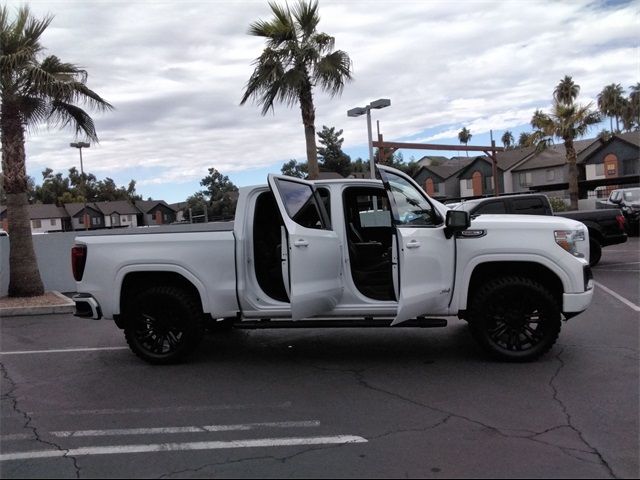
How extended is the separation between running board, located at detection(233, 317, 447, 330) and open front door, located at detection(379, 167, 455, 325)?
0.40 ft

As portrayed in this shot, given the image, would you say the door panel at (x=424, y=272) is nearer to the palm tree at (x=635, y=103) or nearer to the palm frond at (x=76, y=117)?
the palm frond at (x=76, y=117)

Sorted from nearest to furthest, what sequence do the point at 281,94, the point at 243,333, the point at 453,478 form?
the point at 453,478, the point at 243,333, the point at 281,94

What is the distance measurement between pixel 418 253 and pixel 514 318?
1.24 meters

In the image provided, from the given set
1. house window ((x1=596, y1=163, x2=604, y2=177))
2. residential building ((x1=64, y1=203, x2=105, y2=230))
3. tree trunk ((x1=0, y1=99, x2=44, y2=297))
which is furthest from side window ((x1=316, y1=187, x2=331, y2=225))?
residential building ((x1=64, y1=203, x2=105, y2=230))

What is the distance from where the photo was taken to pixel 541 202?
40.0 feet

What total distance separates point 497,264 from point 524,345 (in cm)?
89

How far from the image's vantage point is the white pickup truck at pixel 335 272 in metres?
5.62

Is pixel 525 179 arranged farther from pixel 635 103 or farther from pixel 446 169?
pixel 635 103

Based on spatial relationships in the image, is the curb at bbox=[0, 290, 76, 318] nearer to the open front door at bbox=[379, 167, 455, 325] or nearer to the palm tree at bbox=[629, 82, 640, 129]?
the open front door at bbox=[379, 167, 455, 325]

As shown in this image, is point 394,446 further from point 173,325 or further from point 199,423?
point 173,325

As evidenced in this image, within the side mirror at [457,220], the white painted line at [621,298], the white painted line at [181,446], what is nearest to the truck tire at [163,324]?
the white painted line at [181,446]

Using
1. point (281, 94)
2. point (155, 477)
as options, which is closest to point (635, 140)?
point (281, 94)

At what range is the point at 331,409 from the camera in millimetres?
4715

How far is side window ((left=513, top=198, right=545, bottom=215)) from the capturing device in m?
12.2
